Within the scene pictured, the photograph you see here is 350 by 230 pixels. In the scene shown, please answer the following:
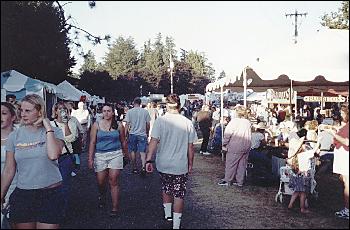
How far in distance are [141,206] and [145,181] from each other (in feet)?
8.20

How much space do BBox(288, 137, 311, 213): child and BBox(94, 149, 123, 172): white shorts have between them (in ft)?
8.86

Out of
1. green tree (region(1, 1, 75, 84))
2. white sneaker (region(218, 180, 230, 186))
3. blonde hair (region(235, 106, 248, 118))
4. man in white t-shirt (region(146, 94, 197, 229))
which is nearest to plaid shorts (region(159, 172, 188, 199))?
man in white t-shirt (region(146, 94, 197, 229))

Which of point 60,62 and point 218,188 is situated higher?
point 60,62

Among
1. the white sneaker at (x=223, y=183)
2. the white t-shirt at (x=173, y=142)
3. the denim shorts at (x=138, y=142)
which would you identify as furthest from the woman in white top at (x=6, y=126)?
the denim shorts at (x=138, y=142)

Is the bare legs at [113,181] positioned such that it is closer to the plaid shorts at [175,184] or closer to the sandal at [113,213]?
the sandal at [113,213]

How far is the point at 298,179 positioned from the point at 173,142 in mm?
2363

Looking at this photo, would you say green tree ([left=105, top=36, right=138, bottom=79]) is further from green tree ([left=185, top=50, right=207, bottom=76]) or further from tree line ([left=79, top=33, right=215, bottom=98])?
green tree ([left=185, top=50, right=207, bottom=76])

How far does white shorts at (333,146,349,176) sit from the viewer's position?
6.69m

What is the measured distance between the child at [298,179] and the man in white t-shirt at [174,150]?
2.06 m

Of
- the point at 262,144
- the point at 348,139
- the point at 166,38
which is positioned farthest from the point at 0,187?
the point at 166,38

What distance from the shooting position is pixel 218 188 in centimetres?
914

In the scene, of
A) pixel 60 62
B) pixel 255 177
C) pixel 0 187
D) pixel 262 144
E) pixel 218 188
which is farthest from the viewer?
pixel 60 62

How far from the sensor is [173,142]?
6.00m

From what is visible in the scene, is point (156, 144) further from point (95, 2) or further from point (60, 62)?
point (60, 62)
